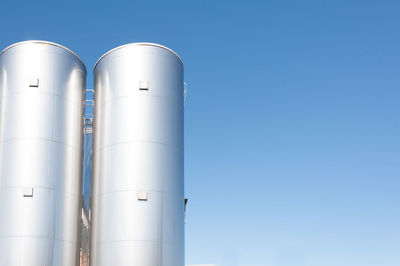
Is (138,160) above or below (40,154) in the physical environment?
below

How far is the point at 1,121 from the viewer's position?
59.5 ft

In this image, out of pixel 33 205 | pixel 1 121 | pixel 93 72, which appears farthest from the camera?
pixel 93 72

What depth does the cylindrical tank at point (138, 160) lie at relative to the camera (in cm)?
1680

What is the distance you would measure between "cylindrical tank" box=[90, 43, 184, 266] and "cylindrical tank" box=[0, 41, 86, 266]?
96cm

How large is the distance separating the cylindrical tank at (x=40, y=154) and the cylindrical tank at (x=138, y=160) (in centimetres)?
96

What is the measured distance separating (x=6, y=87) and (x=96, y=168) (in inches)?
184

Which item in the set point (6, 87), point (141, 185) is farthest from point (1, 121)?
point (141, 185)

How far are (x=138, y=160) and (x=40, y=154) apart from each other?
363cm

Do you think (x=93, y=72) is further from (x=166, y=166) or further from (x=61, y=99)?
(x=166, y=166)

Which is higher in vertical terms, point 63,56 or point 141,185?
point 63,56

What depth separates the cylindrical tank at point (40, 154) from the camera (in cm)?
1670

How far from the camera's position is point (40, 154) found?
17562 millimetres

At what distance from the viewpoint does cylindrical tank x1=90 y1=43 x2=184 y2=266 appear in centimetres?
1680

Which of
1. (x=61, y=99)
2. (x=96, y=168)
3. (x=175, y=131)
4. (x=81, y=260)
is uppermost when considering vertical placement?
(x=61, y=99)
